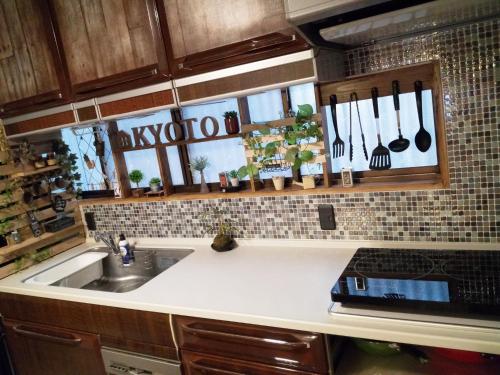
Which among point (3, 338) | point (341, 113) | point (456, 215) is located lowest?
point (3, 338)

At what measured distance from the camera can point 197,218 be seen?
2.09 meters

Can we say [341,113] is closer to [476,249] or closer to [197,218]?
[476,249]

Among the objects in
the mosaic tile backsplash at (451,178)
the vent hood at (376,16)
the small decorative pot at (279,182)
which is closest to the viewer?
the vent hood at (376,16)

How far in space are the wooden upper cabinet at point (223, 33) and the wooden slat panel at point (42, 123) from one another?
698mm

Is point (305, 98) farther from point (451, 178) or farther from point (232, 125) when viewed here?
point (451, 178)

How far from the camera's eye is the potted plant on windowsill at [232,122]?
189 cm

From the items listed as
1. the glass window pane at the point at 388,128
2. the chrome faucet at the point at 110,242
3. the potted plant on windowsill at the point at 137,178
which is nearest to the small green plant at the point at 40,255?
the chrome faucet at the point at 110,242

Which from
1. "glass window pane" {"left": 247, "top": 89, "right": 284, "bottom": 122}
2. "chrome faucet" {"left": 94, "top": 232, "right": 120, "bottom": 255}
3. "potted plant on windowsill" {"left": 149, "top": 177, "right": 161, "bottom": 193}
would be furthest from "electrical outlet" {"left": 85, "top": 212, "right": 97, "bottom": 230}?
"glass window pane" {"left": 247, "top": 89, "right": 284, "bottom": 122}

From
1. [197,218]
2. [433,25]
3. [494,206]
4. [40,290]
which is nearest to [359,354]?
[494,206]

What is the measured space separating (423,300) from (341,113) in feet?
3.08

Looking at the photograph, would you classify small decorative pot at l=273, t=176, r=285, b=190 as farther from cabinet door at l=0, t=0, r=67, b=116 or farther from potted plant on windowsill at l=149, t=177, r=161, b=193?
cabinet door at l=0, t=0, r=67, b=116

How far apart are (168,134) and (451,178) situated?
137 cm

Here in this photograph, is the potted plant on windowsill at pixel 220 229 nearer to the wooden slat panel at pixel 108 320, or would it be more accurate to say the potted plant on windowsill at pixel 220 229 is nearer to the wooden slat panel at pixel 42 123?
the wooden slat panel at pixel 108 320

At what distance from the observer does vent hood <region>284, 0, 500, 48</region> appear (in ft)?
3.48
